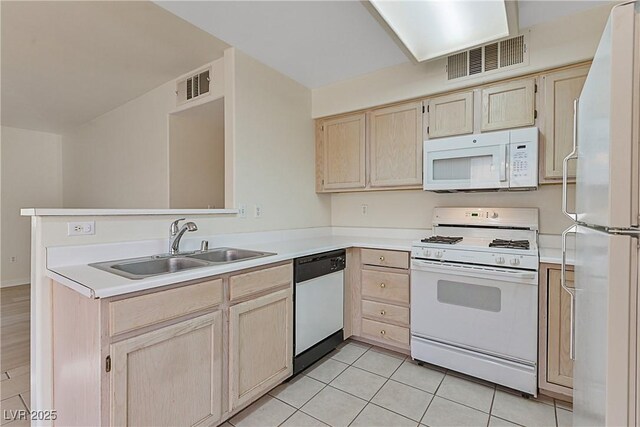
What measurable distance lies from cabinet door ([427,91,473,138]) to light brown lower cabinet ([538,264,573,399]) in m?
1.20

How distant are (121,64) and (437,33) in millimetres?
2760

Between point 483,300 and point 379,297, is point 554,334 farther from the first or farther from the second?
point 379,297

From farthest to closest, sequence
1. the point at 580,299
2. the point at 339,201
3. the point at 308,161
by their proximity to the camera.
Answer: the point at 339,201, the point at 308,161, the point at 580,299

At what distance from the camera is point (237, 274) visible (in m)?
1.72

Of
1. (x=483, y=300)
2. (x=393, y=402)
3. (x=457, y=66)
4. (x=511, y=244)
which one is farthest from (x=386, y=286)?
(x=457, y=66)

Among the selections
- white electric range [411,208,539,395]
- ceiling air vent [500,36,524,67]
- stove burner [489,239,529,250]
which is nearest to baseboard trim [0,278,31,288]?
white electric range [411,208,539,395]

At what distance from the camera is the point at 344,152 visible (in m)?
3.14

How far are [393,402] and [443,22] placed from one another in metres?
2.35

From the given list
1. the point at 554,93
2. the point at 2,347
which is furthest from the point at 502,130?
the point at 2,347

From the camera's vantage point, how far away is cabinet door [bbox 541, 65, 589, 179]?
6.80 ft

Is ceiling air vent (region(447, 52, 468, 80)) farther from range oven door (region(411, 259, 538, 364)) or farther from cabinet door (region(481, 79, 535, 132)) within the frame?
range oven door (region(411, 259, 538, 364))

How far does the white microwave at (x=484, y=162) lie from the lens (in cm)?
212

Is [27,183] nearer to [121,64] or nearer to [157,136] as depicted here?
[157,136]

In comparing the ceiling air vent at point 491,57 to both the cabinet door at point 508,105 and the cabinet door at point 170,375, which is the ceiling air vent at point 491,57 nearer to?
the cabinet door at point 508,105
